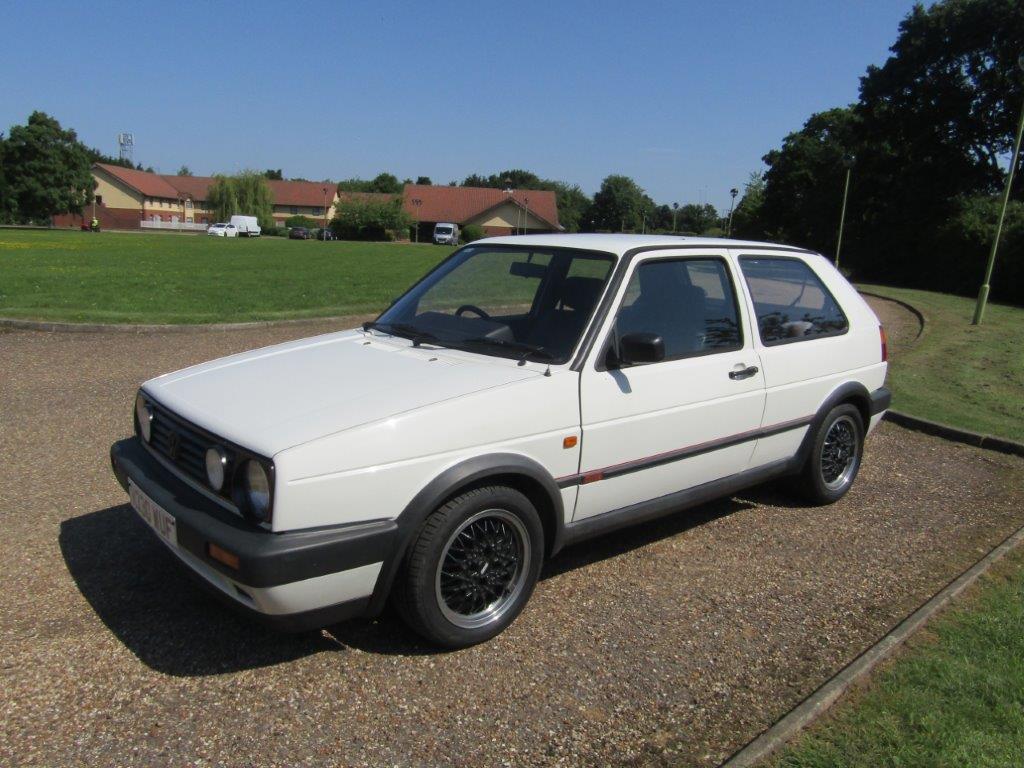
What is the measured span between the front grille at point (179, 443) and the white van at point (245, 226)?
80.6 metres

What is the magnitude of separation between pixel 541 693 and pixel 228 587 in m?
1.29

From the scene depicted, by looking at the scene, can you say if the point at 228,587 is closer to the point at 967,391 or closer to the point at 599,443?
the point at 599,443

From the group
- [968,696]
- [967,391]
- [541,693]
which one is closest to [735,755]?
[541,693]

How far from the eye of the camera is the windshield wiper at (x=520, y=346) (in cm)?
377

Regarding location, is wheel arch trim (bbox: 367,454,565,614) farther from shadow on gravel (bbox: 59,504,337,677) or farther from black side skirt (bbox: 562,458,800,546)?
shadow on gravel (bbox: 59,504,337,677)

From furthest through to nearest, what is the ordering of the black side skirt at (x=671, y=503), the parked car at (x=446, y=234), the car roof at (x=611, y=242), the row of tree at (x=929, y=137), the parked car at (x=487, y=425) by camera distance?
the parked car at (x=446, y=234) → the row of tree at (x=929, y=137) → the car roof at (x=611, y=242) → the black side skirt at (x=671, y=503) → the parked car at (x=487, y=425)

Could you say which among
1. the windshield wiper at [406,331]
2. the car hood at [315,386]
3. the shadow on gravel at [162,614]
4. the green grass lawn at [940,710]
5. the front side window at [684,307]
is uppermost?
the front side window at [684,307]

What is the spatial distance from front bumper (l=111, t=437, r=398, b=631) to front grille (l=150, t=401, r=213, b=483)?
154mm

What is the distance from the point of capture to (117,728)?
2795mm

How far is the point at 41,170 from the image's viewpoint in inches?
2933

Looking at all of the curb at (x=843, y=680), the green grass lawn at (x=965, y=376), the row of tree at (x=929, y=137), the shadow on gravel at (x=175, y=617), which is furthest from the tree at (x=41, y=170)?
the curb at (x=843, y=680)

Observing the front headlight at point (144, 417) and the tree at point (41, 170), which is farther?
the tree at point (41, 170)

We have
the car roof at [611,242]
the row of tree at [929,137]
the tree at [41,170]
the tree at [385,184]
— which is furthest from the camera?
the tree at [385,184]

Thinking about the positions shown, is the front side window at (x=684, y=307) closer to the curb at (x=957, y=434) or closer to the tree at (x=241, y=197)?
the curb at (x=957, y=434)
